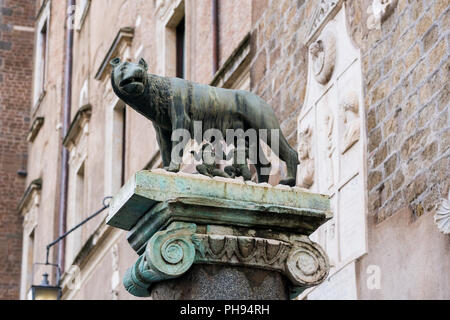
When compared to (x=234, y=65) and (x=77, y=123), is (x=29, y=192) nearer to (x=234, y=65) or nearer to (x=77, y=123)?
(x=77, y=123)

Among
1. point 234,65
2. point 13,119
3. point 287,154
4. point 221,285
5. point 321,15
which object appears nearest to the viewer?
point 221,285

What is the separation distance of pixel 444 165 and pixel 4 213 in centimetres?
2116

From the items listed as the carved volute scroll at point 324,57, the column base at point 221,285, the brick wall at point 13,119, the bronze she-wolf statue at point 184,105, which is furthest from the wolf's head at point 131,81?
the brick wall at point 13,119

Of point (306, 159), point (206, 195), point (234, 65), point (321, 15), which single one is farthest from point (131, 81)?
point (234, 65)

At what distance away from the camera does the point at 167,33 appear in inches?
716

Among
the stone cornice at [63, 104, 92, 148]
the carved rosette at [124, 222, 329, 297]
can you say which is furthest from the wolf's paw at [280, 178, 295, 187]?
the stone cornice at [63, 104, 92, 148]

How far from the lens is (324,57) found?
11.6 meters

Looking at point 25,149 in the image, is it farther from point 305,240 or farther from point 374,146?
point 305,240

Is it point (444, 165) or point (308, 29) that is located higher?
point (308, 29)

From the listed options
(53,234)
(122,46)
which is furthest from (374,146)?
(53,234)

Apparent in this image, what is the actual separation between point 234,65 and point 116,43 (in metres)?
6.36

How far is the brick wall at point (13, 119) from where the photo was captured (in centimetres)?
2822
